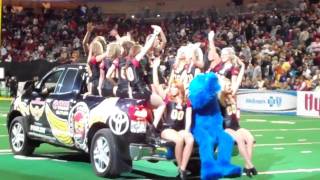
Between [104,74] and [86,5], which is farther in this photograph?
[86,5]

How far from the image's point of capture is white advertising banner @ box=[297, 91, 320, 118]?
23.3m

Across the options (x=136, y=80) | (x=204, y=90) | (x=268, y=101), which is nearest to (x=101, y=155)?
(x=136, y=80)

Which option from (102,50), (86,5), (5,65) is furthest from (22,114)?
(86,5)

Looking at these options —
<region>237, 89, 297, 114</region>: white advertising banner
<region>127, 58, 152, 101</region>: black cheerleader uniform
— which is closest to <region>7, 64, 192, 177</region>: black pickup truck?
<region>127, 58, 152, 101</region>: black cheerleader uniform

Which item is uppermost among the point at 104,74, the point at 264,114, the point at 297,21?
the point at 297,21

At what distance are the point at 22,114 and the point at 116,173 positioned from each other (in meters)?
3.07

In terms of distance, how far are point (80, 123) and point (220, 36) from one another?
25.2 metres

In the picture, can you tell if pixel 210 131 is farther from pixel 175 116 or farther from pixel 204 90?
pixel 175 116

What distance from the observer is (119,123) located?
365 inches

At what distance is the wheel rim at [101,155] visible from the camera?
30.7 ft

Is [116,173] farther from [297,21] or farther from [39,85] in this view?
[297,21]

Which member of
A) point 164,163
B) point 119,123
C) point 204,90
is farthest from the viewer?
point 164,163

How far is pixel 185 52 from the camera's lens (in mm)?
9555

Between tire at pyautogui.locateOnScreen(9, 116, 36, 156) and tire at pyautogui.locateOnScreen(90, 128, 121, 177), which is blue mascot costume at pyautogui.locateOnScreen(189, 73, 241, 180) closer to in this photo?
tire at pyautogui.locateOnScreen(90, 128, 121, 177)
